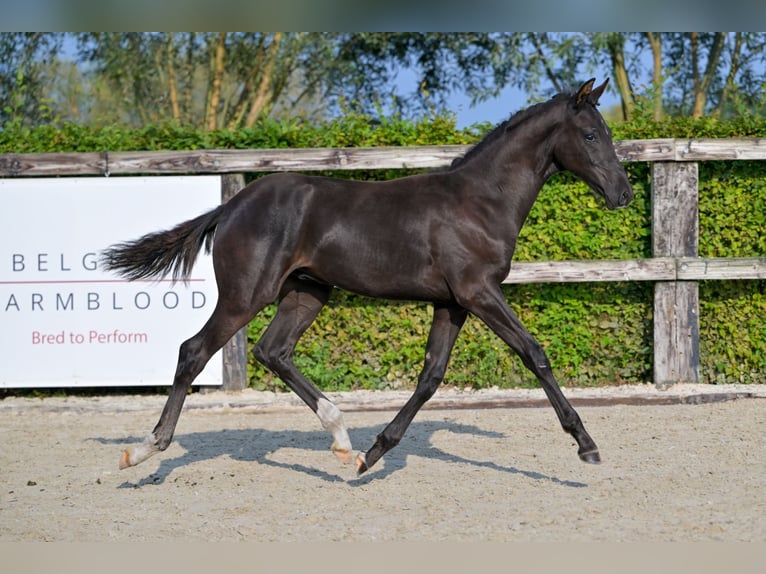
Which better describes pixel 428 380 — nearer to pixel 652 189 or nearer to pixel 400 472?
pixel 400 472

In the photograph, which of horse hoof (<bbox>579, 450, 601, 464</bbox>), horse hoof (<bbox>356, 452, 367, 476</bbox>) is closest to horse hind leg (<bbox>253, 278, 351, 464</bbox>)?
horse hoof (<bbox>356, 452, 367, 476</bbox>)

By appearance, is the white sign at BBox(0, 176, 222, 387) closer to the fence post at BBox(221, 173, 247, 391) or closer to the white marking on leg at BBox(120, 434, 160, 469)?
the fence post at BBox(221, 173, 247, 391)

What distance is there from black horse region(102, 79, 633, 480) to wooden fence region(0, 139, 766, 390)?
2583 mm

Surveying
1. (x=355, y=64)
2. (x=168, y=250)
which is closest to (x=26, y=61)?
(x=355, y=64)

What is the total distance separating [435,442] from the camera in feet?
21.0

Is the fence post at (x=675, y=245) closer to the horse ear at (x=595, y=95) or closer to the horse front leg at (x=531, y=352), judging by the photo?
the horse ear at (x=595, y=95)

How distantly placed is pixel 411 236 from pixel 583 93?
1.24 meters

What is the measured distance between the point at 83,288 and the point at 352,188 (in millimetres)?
3640

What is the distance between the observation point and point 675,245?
8.01m

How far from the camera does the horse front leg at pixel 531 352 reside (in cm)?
485

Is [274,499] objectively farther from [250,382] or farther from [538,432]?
[250,382]

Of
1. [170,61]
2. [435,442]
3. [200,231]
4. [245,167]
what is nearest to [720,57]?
[170,61]

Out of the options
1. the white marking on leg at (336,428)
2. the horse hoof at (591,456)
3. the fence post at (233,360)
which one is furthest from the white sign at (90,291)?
the horse hoof at (591,456)

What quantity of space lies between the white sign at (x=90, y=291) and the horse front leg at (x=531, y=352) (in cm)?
361
